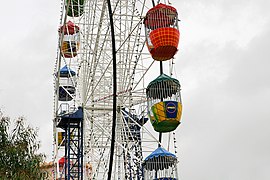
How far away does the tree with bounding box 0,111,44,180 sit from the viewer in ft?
43.2

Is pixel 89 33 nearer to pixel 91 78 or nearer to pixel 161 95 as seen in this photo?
pixel 91 78

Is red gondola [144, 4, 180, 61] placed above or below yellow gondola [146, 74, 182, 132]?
above

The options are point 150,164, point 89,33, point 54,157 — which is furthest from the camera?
point 54,157

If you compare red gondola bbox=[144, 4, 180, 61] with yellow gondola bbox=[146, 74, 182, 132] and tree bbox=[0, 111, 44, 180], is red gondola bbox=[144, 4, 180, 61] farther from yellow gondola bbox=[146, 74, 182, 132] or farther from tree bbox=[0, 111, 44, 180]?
tree bbox=[0, 111, 44, 180]

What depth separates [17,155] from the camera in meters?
13.5

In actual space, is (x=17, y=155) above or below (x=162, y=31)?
below

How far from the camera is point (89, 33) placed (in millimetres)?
20469

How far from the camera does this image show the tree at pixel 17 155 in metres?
13.2

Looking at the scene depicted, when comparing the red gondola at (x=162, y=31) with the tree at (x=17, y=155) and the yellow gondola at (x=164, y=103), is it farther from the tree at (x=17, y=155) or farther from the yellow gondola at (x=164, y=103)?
the tree at (x=17, y=155)

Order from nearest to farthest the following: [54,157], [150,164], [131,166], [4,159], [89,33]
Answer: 1. [4,159]
2. [150,164]
3. [131,166]
4. [89,33]
5. [54,157]

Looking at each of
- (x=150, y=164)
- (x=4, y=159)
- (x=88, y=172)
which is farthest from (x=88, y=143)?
(x=4, y=159)

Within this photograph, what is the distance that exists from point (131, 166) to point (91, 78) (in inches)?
143

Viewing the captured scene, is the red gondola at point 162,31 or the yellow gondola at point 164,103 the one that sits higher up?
the red gondola at point 162,31

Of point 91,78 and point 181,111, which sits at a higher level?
point 91,78
